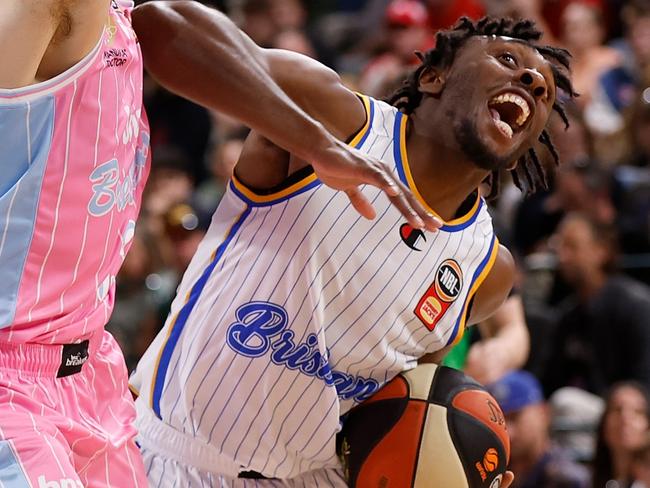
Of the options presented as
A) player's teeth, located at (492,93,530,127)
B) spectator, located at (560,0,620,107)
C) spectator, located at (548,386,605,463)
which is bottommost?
spectator, located at (548,386,605,463)

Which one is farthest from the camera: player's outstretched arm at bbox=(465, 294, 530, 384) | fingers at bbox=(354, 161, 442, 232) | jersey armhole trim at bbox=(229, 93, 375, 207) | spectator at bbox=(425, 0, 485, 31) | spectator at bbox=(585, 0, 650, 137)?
spectator at bbox=(425, 0, 485, 31)

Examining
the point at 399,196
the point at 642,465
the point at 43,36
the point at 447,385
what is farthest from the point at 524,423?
the point at 43,36

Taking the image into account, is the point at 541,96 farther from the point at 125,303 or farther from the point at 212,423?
the point at 125,303

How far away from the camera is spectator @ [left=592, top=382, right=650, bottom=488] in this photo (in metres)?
6.37

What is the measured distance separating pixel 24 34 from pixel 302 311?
1.29m

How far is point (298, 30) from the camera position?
10695 millimetres

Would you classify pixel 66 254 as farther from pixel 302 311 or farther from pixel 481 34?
pixel 481 34

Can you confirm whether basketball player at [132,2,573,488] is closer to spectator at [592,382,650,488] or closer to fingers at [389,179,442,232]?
fingers at [389,179,442,232]

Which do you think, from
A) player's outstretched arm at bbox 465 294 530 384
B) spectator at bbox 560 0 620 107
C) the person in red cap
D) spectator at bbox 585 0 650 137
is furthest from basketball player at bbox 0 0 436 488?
spectator at bbox 560 0 620 107

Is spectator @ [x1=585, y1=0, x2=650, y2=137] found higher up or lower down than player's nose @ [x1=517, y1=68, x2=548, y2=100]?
lower down

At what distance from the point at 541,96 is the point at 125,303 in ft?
14.4

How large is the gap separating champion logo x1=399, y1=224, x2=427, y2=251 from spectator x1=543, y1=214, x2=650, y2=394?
12.3 ft

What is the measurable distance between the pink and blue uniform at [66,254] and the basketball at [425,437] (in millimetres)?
769

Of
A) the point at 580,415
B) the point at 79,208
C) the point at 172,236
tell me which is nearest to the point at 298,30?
the point at 172,236
